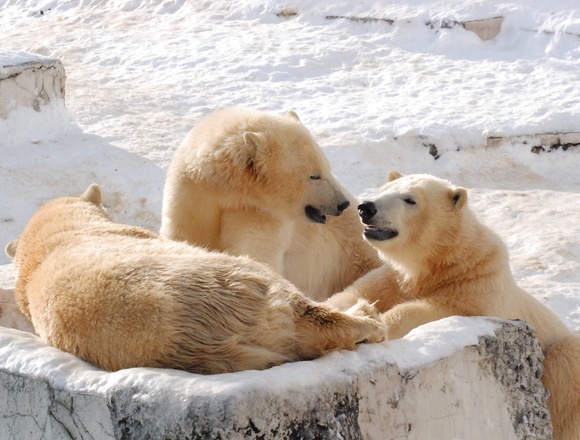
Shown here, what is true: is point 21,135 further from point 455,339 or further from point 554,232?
point 455,339

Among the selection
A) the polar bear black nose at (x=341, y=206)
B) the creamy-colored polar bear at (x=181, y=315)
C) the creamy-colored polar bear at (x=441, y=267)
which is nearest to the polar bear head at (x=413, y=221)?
the creamy-colored polar bear at (x=441, y=267)

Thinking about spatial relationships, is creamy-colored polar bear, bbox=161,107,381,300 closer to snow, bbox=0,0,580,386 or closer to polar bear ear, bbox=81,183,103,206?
polar bear ear, bbox=81,183,103,206

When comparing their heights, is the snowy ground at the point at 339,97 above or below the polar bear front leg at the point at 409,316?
below

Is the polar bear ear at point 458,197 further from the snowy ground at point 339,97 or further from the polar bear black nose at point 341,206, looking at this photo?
the snowy ground at point 339,97

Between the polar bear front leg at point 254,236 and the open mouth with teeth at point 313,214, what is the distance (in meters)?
0.15

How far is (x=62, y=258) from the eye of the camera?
382cm

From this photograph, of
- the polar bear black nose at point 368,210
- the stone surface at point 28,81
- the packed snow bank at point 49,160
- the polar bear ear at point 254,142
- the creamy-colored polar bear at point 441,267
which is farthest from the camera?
the stone surface at point 28,81

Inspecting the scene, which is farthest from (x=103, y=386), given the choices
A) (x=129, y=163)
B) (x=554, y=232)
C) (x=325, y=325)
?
(x=129, y=163)

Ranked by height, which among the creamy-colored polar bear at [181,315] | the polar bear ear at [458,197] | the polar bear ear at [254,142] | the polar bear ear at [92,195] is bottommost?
the polar bear ear at [92,195]

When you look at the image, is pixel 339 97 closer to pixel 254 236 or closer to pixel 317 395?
pixel 254 236

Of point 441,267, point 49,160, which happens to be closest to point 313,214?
point 441,267

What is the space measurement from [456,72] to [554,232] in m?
3.59

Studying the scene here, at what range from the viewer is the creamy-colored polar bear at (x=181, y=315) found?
125 inches

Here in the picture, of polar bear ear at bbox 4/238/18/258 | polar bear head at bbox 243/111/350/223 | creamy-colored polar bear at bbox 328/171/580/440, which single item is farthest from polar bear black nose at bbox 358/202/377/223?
polar bear ear at bbox 4/238/18/258
